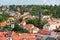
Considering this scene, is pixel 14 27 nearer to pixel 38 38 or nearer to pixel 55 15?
pixel 38 38

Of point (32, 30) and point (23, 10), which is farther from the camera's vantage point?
point (23, 10)

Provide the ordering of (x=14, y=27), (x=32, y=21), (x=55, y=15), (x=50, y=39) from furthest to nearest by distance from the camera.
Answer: (x=55, y=15)
(x=32, y=21)
(x=14, y=27)
(x=50, y=39)

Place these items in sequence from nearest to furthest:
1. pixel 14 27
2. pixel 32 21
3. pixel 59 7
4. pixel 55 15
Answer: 1. pixel 14 27
2. pixel 32 21
3. pixel 55 15
4. pixel 59 7

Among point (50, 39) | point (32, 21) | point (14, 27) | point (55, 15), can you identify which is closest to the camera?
point (50, 39)

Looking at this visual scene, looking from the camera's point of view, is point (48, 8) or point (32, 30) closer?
point (32, 30)

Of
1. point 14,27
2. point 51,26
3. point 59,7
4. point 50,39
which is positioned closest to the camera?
point 50,39

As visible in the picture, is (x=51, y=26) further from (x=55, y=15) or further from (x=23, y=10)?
(x=23, y=10)

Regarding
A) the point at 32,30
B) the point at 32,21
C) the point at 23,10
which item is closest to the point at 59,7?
the point at 23,10

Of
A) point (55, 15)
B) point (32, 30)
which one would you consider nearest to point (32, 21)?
point (32, 30)
